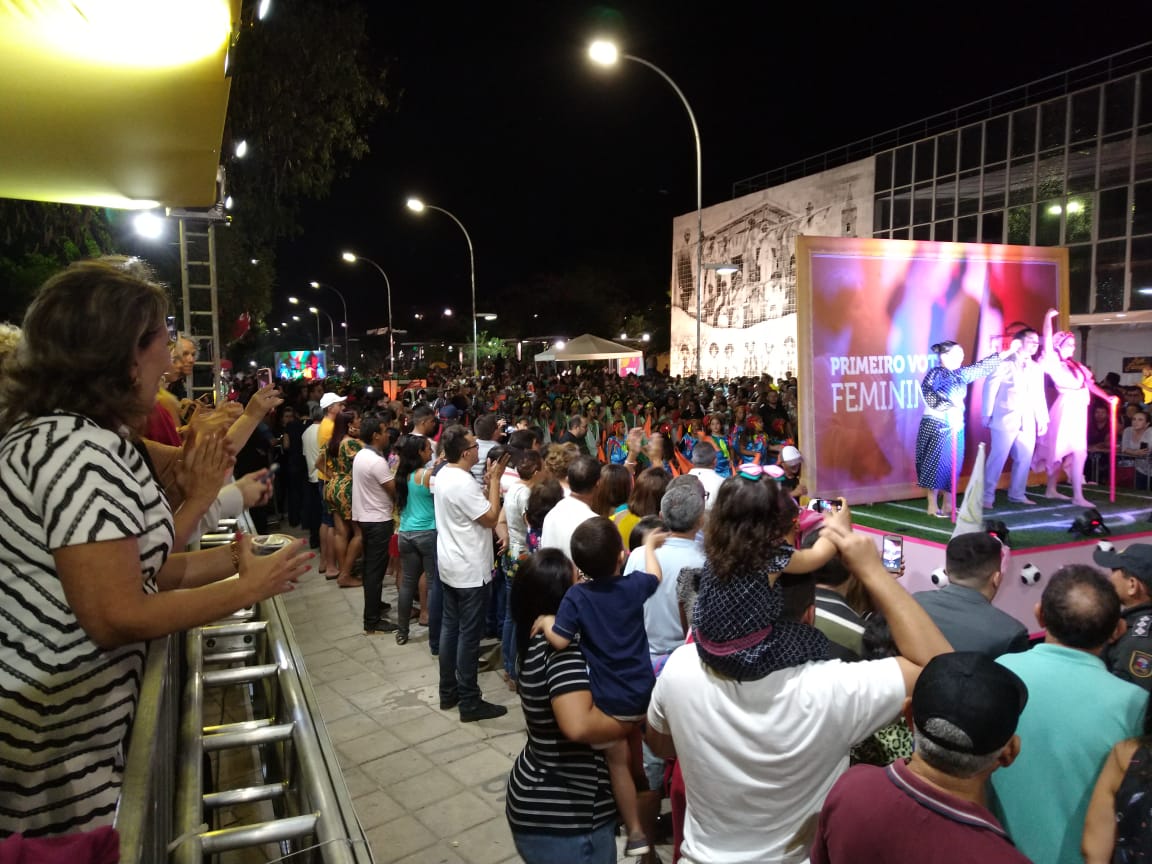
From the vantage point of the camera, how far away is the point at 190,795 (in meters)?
1.43

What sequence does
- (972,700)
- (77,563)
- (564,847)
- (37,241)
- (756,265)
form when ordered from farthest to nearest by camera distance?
(756,265), (37,241), (564,847), (972,700), (77,563)

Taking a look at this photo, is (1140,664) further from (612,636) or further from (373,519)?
(373,519)

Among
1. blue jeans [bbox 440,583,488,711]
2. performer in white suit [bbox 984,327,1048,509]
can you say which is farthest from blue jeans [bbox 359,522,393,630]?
performer in white suit [bbox 984,327,1048,509]

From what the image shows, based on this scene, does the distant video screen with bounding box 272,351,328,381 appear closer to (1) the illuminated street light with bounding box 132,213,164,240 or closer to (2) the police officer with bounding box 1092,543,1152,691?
(1) the illuminated street light with bounding box 132,213,164,240

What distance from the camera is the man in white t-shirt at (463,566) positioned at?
5281mm

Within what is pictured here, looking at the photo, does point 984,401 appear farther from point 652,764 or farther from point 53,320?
point 53,320

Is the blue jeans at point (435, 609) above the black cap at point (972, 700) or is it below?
below

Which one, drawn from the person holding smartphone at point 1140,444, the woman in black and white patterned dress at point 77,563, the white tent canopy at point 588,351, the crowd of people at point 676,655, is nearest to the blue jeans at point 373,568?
the crowd of people at point 676,655

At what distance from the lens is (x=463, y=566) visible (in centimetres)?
530

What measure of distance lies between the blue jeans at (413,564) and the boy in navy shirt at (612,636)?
3389 millimetres

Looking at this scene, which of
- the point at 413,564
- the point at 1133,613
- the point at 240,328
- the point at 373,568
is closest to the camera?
the point at 1133,613

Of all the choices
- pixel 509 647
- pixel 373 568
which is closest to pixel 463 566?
pixel 509 647

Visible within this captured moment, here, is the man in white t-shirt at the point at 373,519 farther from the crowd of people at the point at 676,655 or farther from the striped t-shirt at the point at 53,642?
the striped t-shirt at the point at 53,642

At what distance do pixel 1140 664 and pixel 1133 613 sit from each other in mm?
428
